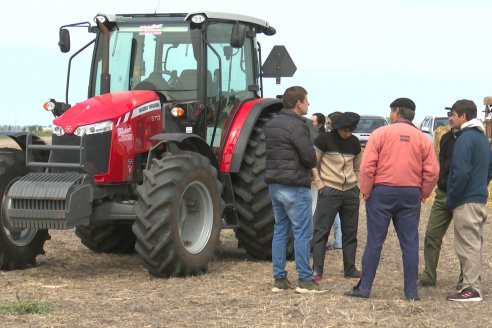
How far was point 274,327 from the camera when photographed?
671 cm

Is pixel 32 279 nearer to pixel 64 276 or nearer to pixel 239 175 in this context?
pixel 64 276

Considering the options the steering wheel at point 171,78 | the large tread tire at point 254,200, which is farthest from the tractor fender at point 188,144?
the steering wheel at point 171,78

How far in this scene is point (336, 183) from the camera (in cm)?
924

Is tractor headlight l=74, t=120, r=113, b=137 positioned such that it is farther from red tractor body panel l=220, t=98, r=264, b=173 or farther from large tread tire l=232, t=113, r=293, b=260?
large tread tire l=232, t=113, r=293, b=260

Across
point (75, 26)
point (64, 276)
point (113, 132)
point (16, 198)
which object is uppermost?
point (75, 26)

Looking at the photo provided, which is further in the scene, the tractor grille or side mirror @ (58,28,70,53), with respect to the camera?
side mirror @ (58,28,70,53)

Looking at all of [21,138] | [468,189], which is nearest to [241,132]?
[21,138]

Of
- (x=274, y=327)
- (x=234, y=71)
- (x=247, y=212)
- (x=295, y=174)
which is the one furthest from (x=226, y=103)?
(x=274, y=327)

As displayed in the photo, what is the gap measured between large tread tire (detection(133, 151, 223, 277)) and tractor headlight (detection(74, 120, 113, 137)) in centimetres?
60

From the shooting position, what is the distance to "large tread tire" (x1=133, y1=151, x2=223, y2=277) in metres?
8.73

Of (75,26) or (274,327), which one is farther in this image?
(75,26)

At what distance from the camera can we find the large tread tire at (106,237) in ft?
36.3

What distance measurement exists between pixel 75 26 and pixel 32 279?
288 cm

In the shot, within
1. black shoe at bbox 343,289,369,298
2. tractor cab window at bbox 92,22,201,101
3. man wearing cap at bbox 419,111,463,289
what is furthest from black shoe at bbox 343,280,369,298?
tractor cab window at bbox 92,22,201,101
